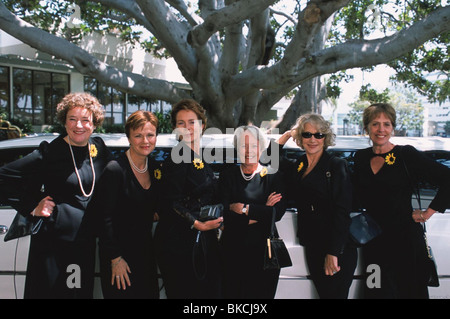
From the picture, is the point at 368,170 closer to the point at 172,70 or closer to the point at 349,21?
the point at 349,21

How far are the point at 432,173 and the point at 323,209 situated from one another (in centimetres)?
75

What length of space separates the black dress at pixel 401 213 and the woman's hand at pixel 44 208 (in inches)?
81.1

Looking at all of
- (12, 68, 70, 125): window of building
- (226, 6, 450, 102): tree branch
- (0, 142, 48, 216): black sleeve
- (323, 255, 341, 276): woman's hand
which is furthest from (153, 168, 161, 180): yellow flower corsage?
(12, 68, 70, 125): window of building

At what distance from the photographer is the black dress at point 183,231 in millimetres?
2383

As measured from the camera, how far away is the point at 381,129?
259cm

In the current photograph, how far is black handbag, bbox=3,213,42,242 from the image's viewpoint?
7.77 feet

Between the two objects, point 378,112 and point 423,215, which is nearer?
point 423,215

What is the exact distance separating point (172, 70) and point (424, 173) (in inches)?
768

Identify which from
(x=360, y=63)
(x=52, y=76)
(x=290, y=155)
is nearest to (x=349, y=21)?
(x=360, y=63)

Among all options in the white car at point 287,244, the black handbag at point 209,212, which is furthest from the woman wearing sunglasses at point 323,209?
the black handbag at point 209,212

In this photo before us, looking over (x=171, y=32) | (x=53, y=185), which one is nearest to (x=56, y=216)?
(x=53, y=185)

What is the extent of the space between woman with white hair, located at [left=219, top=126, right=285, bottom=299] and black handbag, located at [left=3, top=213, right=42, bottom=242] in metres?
1.18

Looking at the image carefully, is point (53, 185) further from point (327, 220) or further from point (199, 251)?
point (327, 220)

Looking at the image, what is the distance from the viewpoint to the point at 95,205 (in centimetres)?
234
